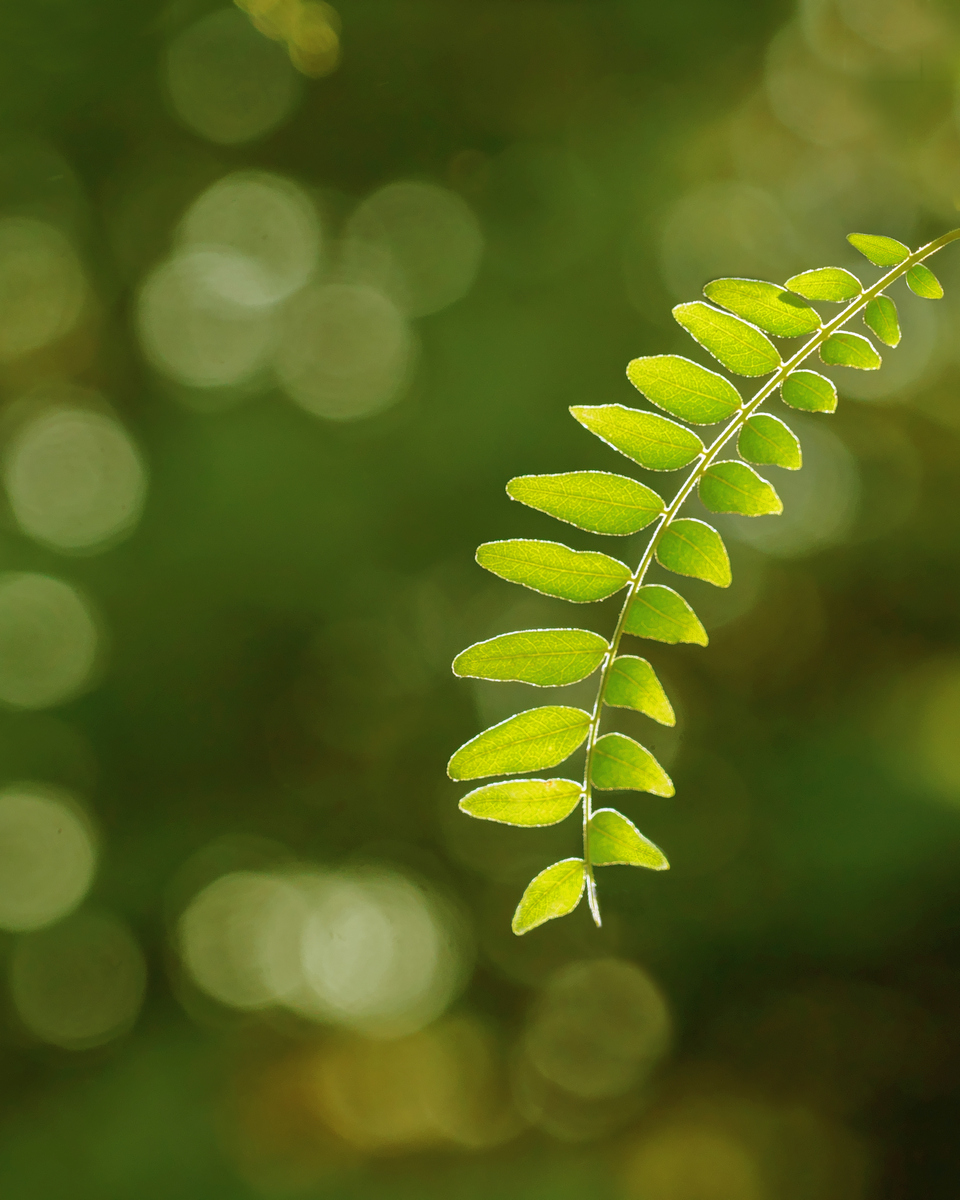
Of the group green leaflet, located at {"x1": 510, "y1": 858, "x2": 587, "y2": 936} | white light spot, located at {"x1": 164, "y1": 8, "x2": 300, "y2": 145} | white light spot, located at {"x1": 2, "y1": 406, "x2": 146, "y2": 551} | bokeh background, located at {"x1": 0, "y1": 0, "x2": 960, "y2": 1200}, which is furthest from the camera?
white light spot, located at {"x1": 164, "y1": 8, "x2": 300, "y2": 145}

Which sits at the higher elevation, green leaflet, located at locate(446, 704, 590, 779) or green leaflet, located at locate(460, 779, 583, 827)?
green leaflet, located at locate(446, 704, 590, 779)

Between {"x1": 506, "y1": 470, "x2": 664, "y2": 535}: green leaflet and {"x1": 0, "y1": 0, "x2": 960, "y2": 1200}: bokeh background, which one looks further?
{"x1": 0, "y1": 0, "x2": 960, "y2": 1200}: bokeh background

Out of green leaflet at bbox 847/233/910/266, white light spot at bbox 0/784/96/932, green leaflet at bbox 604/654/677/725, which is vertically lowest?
white light spot at bbox 0/784/96/932

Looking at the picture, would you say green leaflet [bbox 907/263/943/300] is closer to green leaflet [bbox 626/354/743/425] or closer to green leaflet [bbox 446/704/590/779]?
green leaflet [bbox 626/354/743/425]

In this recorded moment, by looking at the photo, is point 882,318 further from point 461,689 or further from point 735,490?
point 461,689

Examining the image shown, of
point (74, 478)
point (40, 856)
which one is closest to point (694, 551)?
point (74, 478)

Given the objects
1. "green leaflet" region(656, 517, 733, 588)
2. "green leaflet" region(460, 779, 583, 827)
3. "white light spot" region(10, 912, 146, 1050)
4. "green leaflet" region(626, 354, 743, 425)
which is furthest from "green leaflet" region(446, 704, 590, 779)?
"white light spot" region(10, 912, 146, 1050)
